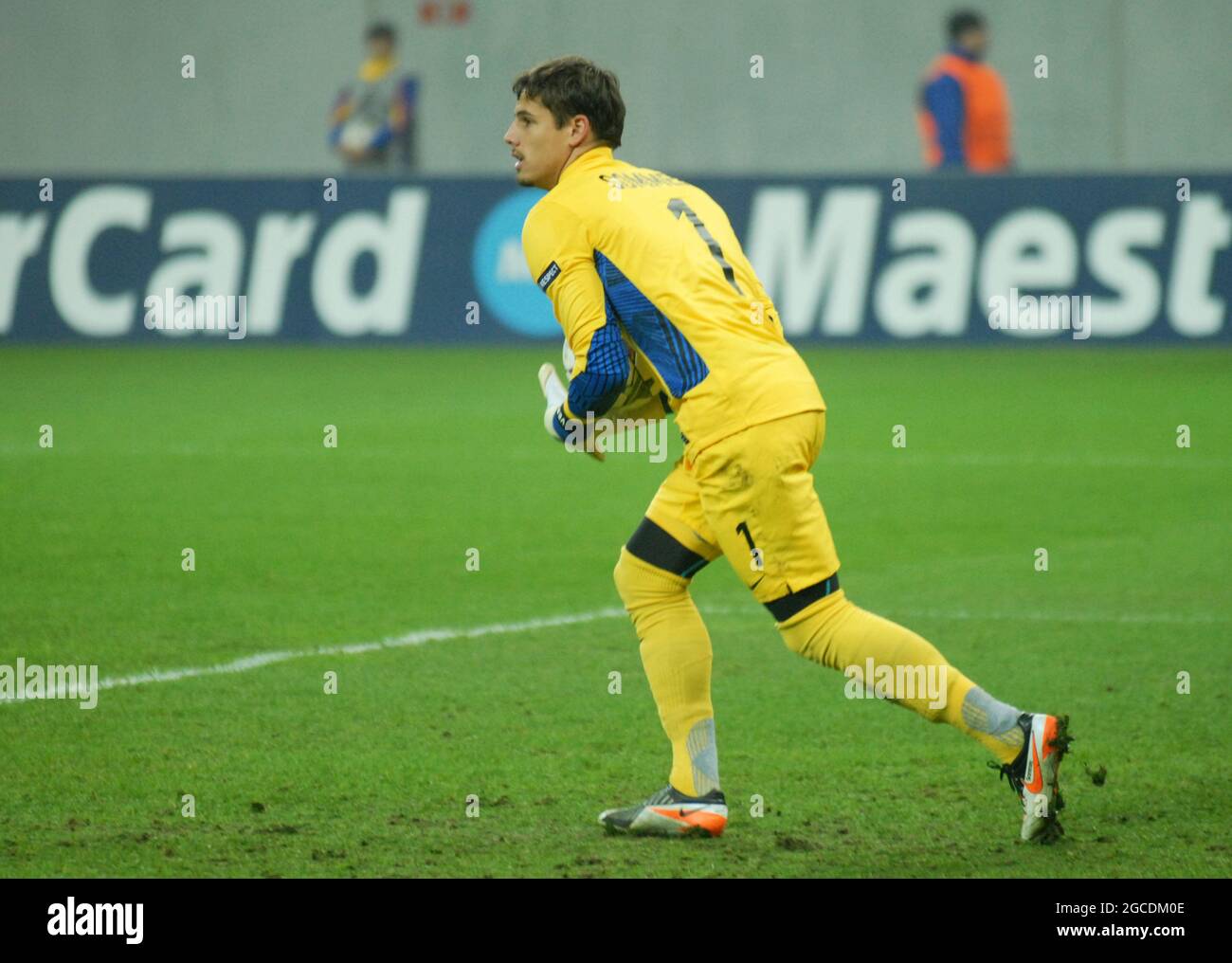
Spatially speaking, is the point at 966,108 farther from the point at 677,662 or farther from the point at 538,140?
the point at 677,662

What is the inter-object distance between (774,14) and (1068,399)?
448 inches

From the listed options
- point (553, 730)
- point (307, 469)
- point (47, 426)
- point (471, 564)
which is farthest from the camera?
point (47, 426)

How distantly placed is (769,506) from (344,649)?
3022 millimetres

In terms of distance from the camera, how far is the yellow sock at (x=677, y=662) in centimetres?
551

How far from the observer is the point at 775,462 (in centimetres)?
511

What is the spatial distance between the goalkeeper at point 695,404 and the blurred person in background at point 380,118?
52.5ft

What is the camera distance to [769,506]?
5105 millimetres

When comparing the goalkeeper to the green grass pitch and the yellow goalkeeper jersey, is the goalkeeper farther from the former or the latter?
the green grass pitch

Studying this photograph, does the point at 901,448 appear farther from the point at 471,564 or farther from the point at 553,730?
the point at 553,730

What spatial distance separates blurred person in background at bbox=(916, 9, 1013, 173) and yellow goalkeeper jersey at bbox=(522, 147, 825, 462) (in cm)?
1386

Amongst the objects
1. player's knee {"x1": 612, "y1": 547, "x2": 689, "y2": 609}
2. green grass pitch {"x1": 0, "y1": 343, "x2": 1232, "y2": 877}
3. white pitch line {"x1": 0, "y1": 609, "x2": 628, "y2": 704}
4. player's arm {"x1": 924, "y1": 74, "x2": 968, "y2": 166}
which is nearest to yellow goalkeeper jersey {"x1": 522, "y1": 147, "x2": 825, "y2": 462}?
player's knee {"x1": 612, "y1": 547, "x2": 689, "y2": 609}

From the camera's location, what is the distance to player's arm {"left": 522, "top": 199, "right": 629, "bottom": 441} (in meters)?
5.18

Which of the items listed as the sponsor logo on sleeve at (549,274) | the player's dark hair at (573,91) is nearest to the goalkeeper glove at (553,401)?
the sponsor logo on sleeve at (549,274)

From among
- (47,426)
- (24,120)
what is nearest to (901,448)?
(47,426)
